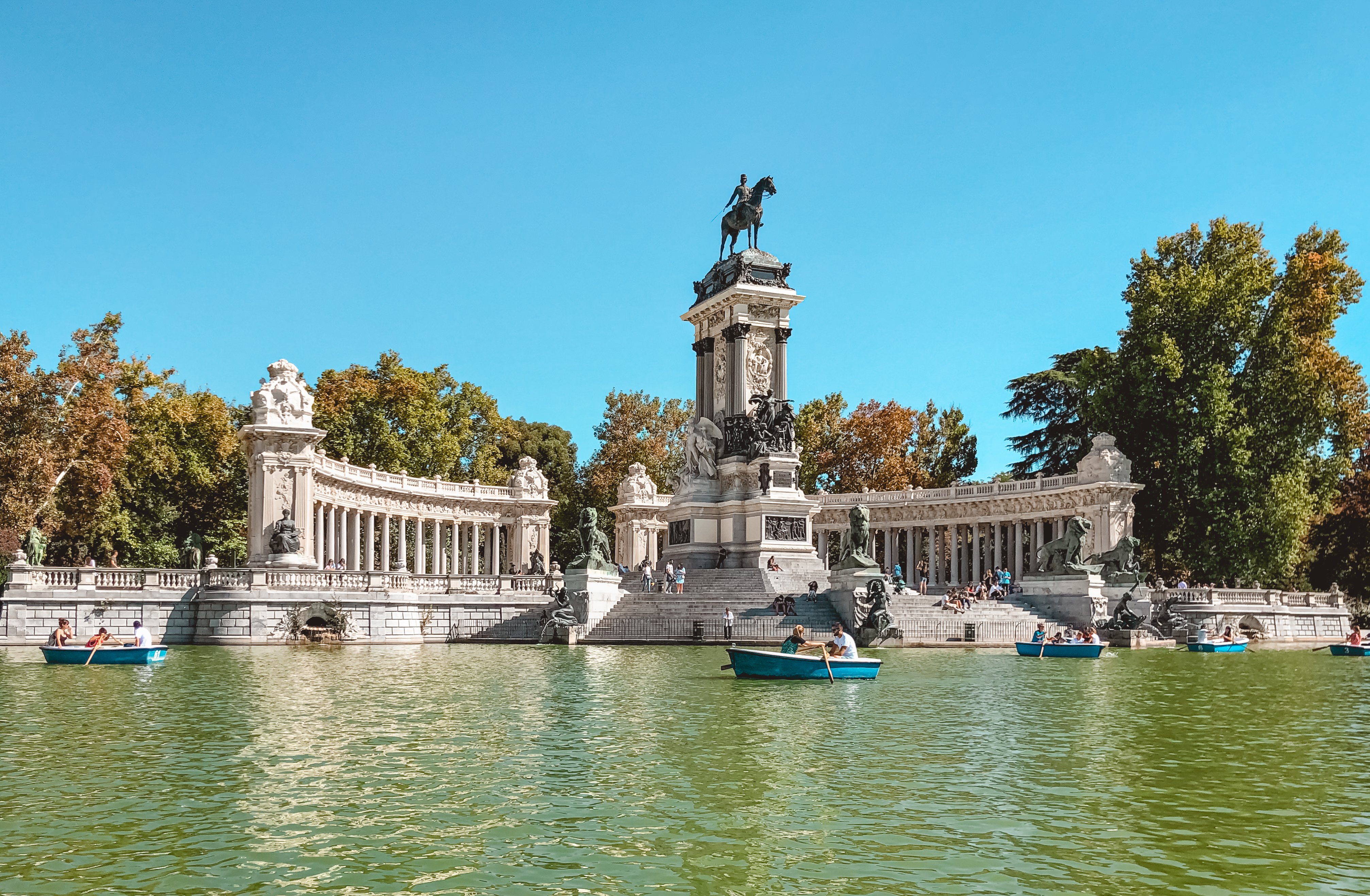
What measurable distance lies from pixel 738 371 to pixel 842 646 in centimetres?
2496

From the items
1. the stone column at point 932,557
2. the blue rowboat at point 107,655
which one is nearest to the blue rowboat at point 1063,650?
the blue rowboat at point 107,655

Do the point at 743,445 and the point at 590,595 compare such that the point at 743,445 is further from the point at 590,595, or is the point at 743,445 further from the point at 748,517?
the point at 590,595

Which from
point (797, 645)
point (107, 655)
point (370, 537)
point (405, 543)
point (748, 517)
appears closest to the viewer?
point (797, 645)

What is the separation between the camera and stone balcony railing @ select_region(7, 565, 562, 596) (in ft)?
123

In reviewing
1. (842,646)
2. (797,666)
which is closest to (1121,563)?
(842,646)

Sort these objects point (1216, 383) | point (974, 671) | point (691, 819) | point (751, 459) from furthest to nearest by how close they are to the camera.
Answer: point (1216, 383) < point (751, 459) < point (974, 671) < point (691, 819)

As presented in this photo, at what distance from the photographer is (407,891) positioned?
9.48m

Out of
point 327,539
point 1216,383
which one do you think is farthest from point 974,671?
point 327,539

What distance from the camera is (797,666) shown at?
84.6 ft

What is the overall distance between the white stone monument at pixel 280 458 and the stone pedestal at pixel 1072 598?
25834mm

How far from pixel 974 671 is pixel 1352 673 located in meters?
9.83

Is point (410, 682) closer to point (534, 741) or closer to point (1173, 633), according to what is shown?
point (534, 741)

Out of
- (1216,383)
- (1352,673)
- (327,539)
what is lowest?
(1352,673)

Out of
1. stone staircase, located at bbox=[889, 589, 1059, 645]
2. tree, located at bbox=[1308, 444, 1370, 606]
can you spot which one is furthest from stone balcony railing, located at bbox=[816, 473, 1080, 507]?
stone staircase, located at bbox=[889, 589, 1059, 645]
